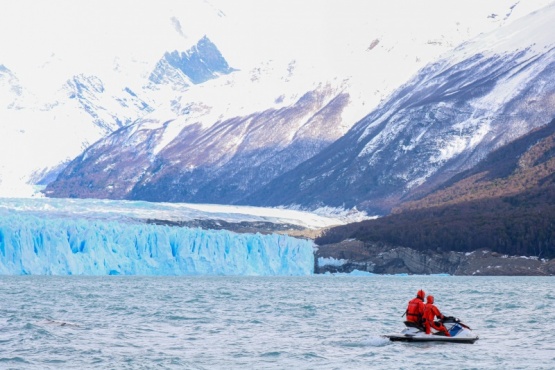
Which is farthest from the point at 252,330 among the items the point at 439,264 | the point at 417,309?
the point at 439,264

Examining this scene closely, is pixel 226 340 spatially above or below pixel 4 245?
below

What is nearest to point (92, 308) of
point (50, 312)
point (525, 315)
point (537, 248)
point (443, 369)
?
A: point (50, 312)

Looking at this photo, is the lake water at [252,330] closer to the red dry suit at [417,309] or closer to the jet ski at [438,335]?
the jet ski at [438,335]

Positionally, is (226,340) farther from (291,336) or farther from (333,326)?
(333,326)

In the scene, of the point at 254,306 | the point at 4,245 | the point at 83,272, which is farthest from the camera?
the point at 83,272

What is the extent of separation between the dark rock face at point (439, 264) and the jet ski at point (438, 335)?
12061 centimetres

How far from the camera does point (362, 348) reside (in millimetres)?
61219

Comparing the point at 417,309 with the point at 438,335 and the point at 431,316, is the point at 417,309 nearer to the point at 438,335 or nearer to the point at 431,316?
the point at 431,316

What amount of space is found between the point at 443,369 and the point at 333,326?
19.7 meters

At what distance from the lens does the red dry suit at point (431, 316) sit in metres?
60.3

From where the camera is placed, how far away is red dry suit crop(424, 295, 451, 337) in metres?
60.3

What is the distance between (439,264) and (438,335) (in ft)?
433

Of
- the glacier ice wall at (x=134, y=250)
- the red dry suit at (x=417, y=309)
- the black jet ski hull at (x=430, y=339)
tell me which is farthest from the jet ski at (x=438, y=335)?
the glacier ice wall at (x=134, y=250)

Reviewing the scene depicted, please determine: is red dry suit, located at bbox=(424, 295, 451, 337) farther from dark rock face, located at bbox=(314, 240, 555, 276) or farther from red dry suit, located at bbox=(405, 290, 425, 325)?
dark rock face, located at bbox=(314, 240, 555, 276)
